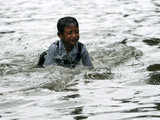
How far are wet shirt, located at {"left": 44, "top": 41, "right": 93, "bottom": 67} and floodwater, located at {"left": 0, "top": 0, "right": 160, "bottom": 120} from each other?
24 centimetres

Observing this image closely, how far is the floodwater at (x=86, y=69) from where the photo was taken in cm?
593

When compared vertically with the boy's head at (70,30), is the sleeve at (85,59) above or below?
below

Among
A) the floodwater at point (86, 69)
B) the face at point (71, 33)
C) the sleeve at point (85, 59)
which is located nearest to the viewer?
the floodwater at point (86, 69)

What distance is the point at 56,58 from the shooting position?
8672 millimetres

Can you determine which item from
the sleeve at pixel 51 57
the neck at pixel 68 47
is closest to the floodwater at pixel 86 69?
the sleeve at pixel 51 57

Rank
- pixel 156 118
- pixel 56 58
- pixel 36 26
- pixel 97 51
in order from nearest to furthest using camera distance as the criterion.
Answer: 1. pixel 156 118
2. pixel 56 58
3. pixel 97 51
4. pixel 36 26

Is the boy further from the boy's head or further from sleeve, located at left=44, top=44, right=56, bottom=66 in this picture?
the boy's head

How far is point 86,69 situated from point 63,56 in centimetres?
55

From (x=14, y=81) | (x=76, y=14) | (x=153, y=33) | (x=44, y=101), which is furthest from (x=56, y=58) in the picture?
(x=76, y=14)

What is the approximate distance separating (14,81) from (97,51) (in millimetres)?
3356

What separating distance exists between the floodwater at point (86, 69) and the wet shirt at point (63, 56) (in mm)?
239

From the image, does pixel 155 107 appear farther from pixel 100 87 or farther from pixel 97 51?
pixel 97 51

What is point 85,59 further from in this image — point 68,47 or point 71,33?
point 71,33

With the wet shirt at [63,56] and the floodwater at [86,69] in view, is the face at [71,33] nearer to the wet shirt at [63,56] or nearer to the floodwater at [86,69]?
the wet shirt at [63,56]
